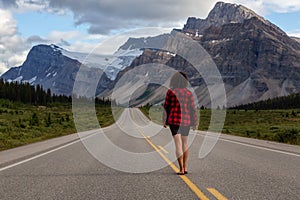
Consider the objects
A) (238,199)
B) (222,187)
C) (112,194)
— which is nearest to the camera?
(238,199)

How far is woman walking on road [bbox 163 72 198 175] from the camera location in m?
9.55

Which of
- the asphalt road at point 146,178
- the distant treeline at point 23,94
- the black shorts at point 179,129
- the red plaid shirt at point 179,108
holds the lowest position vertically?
the asphalt road at point 146,178

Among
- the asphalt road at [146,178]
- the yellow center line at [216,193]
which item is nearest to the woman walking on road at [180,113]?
the asphalt road at [146,178]

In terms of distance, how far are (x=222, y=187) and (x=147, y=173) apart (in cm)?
263

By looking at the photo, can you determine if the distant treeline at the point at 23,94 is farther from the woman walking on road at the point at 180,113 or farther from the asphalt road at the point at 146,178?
the woman walking on road at the point at 180,113

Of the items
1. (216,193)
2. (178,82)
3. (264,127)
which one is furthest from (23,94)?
(216,193)

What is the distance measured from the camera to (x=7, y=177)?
375 inches

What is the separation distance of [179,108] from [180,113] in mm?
131

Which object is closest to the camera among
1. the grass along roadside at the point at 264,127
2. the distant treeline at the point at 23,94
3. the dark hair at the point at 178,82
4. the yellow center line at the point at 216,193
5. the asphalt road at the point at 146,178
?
the yellow center line at the point at 216,193

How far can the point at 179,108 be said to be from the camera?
9.59 metres

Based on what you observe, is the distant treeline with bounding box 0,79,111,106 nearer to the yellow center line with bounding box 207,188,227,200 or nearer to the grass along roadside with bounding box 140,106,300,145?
the grass along roadside with bounding box 140,106,300,145

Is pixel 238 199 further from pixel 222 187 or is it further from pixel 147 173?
pixel 147 173

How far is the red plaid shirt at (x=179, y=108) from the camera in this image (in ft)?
31.3

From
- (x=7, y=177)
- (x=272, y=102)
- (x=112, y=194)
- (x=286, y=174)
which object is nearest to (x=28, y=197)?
(x=112, y=194)
